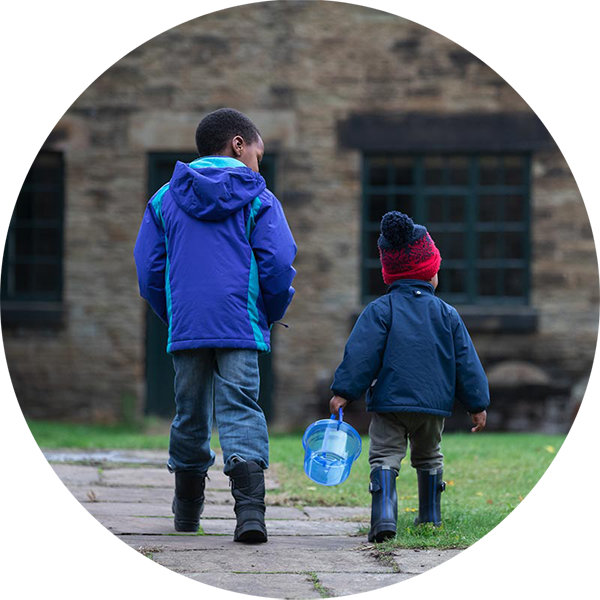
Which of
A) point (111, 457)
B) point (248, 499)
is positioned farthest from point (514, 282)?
point (248, 499)

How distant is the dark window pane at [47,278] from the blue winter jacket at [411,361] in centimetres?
759

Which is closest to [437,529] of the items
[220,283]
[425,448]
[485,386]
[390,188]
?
[425,448]

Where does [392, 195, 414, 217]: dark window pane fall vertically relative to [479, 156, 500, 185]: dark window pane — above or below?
below

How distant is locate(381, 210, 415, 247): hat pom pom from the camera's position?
16.2 feet

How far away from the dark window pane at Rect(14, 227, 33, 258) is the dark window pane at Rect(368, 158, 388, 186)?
3744mm

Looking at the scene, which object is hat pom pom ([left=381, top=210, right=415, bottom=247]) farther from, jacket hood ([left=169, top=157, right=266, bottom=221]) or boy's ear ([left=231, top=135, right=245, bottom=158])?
boy's ear ([left=231, top=135, right=245, bottom=158])

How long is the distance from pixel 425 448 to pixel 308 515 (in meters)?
0.92

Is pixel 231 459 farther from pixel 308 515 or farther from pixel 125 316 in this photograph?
pixel 125 316

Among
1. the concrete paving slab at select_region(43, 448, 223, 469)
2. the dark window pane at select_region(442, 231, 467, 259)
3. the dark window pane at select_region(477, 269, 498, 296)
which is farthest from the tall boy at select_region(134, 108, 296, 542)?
the dark window pane at select_region(477, 269, 498, 296)

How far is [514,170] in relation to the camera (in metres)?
11.7

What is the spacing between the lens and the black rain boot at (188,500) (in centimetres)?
486

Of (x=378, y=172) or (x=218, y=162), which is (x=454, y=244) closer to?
(x=378, y=172)

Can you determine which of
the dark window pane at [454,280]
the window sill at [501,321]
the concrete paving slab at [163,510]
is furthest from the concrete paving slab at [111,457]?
the dark window pane at [454,280]

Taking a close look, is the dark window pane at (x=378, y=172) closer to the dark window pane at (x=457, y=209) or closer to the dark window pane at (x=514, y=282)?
the dark window pane at (x=457, y=209)
